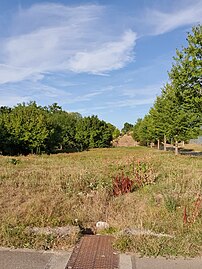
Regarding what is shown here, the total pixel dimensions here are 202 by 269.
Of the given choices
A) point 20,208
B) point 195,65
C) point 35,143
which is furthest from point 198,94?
point 35,143

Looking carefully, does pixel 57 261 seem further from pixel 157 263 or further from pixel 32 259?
pixel 157 263

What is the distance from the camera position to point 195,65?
1438cm

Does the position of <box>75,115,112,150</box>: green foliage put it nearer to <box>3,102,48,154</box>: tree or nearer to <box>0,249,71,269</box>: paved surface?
<box>3,102,48,154</box>: tree

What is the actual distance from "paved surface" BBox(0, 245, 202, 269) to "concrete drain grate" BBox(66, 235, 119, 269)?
0.08 m

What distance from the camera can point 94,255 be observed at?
305 centimetres

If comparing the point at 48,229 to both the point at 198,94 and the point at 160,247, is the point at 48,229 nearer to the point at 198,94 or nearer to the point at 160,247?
the point at 160,247

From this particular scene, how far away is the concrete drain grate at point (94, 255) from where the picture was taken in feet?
9.33

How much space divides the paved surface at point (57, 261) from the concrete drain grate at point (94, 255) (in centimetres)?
8

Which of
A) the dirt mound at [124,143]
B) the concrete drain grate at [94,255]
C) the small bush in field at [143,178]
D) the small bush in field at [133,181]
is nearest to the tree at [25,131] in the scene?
the small bush in field at [133,181]

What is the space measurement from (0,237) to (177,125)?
19.1m

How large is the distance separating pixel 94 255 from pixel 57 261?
43 cm

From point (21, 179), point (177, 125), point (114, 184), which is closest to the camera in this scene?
point (114, 184)

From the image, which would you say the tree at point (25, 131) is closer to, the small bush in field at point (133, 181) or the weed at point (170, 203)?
the small bush in field at point (133, 181)

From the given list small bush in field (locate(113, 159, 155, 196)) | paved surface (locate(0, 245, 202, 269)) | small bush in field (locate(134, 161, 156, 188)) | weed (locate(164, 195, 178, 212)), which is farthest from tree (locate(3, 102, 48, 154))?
paved surface (locate(0, 245, 202, 269))
